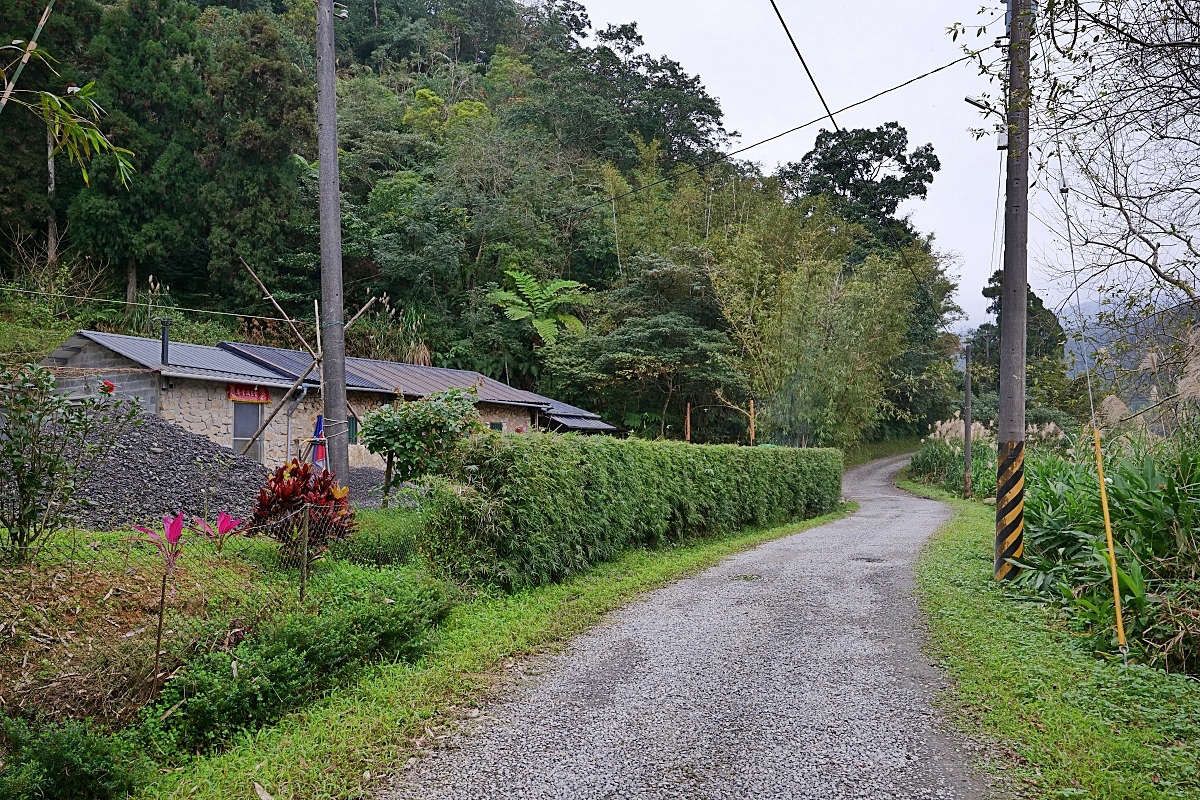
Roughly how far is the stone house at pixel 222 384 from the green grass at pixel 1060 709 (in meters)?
8.07

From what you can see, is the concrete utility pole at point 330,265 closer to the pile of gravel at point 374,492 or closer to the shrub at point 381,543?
the pile of gravel at point 374,492

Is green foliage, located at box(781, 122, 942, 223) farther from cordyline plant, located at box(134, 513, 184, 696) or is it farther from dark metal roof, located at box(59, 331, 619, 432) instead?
cordyline plant, located at box(134, 513, 184, 696)

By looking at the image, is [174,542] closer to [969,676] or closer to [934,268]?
[969,676]

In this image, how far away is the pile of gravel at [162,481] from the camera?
8562 millimetres

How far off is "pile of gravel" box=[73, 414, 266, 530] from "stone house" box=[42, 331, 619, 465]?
2.93 metres

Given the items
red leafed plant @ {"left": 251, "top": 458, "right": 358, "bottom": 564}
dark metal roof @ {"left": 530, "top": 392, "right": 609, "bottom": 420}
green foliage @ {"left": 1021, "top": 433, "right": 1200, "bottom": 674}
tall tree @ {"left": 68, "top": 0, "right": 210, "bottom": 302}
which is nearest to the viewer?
green foliage @ {"left": 1021, "top": 433, "right": 1200, "bottom": 674}

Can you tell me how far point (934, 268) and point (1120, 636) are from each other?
128ft

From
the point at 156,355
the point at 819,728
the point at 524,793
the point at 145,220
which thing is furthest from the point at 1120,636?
the point at 145,220

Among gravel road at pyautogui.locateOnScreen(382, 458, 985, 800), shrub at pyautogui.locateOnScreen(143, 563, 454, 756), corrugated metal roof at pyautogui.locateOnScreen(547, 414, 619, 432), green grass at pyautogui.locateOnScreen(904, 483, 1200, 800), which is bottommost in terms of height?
gravel road at pyautogui.locateOnScreen(382, 458, 985, 800)

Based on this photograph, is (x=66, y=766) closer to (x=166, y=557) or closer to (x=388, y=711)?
(x=388, y=711)

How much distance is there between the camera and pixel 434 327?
30344 mm

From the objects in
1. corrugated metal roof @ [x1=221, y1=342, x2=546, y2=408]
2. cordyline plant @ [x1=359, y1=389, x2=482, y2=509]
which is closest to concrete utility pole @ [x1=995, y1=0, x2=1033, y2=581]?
cordyline plant @ [x1=359, y1=389, x2=482, y2=509]

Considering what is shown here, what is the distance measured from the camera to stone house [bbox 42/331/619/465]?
14.9m

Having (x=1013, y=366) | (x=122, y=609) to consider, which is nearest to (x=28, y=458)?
(x=122, y=609)
